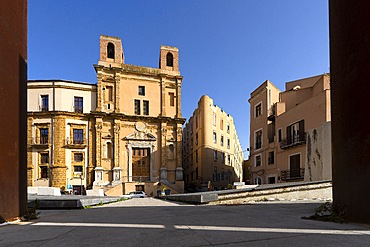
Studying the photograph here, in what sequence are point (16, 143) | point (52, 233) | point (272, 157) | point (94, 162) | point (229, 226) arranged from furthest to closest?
point (94, 162), point (272, 157), point (16, 143), point (229, 226), point (52, 233)

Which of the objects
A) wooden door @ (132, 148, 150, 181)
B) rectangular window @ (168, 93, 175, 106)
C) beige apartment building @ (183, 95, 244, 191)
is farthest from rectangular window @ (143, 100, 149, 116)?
beige apartment building @ (183, 95, 244, 191)

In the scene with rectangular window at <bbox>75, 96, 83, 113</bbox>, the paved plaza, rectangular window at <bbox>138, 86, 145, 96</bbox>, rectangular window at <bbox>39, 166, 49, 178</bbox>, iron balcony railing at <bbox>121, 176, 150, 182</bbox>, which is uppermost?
rectangular window at <bbox>138, 86, 145, 96</bbox>

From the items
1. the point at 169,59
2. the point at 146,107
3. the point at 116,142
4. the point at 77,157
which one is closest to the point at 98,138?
the point at 116,142

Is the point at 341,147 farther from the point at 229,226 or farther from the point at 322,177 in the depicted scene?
the point at 322,177

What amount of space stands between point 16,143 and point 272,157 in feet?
91.2

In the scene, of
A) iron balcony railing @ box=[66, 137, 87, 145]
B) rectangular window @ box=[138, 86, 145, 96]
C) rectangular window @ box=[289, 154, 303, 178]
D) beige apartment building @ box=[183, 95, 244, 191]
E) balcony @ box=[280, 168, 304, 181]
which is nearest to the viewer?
balcony @ box=[280, 168, 304, 181]

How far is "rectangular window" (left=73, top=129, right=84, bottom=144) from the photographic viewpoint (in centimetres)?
3338

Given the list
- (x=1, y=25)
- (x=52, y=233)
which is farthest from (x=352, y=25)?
(x=1, y=25)

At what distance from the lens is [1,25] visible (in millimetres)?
5871

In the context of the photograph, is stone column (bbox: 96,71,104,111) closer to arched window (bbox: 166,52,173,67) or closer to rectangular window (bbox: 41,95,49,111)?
rectangular window (bbox: 41,95,49,111)

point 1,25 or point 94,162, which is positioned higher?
point 1,25

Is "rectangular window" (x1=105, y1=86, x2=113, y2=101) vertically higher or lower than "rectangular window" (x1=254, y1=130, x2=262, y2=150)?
higher

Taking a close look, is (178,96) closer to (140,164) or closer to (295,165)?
(140,164)

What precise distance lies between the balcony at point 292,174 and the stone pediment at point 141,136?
18.3 metres
